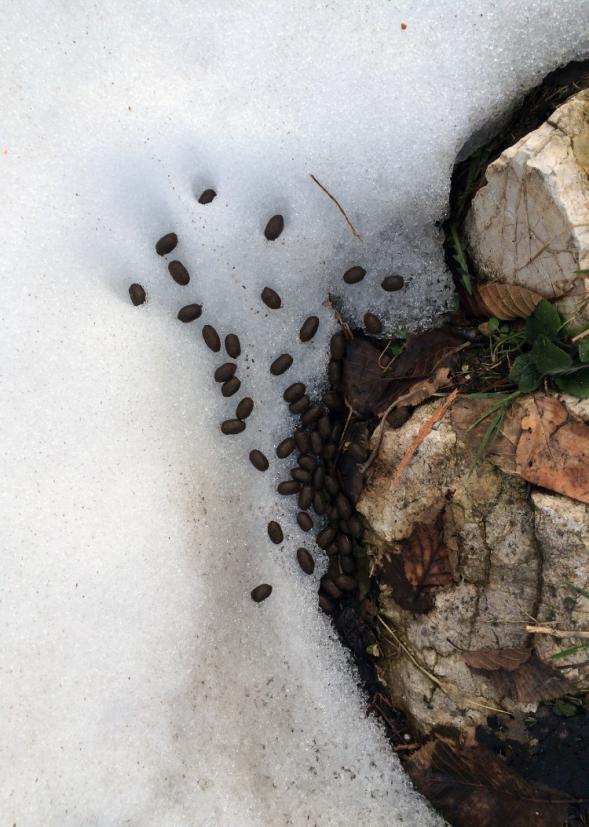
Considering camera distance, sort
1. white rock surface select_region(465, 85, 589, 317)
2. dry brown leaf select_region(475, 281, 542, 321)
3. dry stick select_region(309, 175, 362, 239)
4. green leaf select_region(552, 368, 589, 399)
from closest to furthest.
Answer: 1. white rock surface select_region(465, 85, 589, 317)
2. green leaf select_region(552, 368, 589, 399)
3. dry brown leaf select_region(475, 281, 542, 321)
4. dry stick select_region(309, 175, 362, 239)

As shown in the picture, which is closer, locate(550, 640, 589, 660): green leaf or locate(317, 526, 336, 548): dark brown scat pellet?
locate(550, 640, 589, 660): green leaf

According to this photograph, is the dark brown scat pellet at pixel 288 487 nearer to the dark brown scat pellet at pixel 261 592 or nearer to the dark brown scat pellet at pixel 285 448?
the dark brown scat pellet at pixel 285 448

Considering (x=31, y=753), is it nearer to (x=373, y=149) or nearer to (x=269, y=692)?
(x=269, y=692)

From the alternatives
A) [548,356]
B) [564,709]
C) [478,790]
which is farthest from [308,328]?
[478,790]

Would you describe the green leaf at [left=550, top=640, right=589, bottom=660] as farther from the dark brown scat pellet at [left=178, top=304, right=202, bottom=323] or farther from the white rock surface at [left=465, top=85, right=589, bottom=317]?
the dark brown scat pellet at [left=178, top=304, right=202, bottom=323]

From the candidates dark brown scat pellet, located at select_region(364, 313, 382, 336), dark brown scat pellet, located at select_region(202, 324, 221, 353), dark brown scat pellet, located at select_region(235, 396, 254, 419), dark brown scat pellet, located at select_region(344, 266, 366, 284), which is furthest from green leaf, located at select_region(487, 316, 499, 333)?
dark brown scat pellet, located at select_region(202, 324, 221, 353)

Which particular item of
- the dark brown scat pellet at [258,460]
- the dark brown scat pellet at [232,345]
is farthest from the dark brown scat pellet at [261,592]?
the dark brown scat pellet at [232,345]

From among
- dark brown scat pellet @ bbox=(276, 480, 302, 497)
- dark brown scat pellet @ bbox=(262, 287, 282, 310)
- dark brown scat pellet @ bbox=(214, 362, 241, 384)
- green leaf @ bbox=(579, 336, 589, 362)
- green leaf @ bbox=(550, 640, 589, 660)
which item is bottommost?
green leaf @ bbox=(550, 640, 589, 660)
